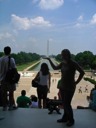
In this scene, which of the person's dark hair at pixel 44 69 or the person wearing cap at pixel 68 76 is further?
the person's dark hair at pixel 44 69

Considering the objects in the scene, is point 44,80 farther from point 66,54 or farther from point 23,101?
point 66,54

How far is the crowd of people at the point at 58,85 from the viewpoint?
5.41 metres

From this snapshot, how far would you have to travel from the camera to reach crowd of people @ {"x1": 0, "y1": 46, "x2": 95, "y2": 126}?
541 centimetres

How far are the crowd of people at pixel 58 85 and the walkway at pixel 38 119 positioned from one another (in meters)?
0.18

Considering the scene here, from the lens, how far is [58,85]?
18.5 ft

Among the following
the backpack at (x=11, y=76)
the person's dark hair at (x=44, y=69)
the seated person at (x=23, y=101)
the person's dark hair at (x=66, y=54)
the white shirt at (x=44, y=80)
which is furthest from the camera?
the seated person at (x=23, y=101)

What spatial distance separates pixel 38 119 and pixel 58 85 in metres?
0.75

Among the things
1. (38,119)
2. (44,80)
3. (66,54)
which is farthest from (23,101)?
(66,54)

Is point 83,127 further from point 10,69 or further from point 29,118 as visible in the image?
point 10,69

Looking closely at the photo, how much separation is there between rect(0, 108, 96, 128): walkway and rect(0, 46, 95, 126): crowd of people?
0.18 m

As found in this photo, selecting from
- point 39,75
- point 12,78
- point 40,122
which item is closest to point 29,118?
point 40,122

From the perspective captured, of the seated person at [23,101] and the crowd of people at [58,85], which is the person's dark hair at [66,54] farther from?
the seated person at [23,101]

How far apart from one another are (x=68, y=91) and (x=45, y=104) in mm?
2028

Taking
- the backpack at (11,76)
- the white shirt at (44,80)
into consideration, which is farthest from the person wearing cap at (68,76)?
the white shirt at (44,80)
